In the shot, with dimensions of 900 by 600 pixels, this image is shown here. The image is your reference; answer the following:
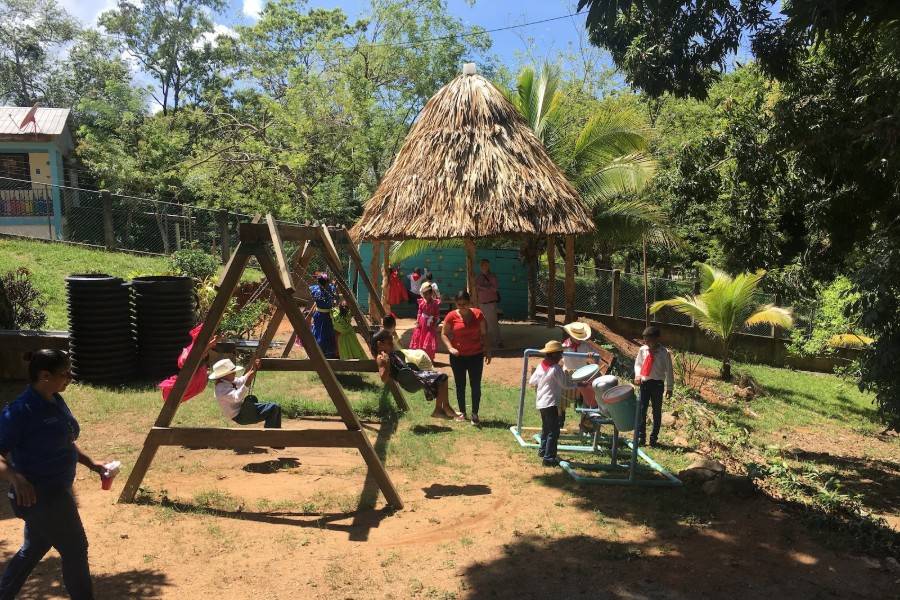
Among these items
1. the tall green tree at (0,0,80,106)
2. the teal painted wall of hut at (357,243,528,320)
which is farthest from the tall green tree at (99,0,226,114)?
the teal painted wall of hut at (357,243,528,320)

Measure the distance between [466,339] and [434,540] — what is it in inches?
129

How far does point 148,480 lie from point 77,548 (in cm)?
258

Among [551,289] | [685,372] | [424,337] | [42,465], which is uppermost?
[551,289]

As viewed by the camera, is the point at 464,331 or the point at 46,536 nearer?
the point at 46,536

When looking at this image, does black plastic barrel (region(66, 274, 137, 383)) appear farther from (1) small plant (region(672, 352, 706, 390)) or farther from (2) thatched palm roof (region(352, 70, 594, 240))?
(1) small plant (region(672, 352, 706, 390))

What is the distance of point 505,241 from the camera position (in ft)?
74.0

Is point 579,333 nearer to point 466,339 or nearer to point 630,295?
point 466,339

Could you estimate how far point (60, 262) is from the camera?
54.6 ft

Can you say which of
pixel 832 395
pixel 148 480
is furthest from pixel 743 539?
pixel 832 395

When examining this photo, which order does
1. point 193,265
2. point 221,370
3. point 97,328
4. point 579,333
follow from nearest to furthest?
point 221,370
point 579,333
point 97,328
point 193,265

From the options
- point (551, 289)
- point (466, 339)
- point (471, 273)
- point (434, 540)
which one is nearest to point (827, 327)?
point (551, 289)

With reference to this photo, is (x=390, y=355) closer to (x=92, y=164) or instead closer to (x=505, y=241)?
(x=505, y=241)

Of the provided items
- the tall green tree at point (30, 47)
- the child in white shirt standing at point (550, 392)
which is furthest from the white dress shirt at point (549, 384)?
the tall green tree at point (30, 47)

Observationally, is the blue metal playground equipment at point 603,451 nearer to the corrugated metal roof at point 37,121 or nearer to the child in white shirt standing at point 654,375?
the child in white shirt standing at point 654,375
